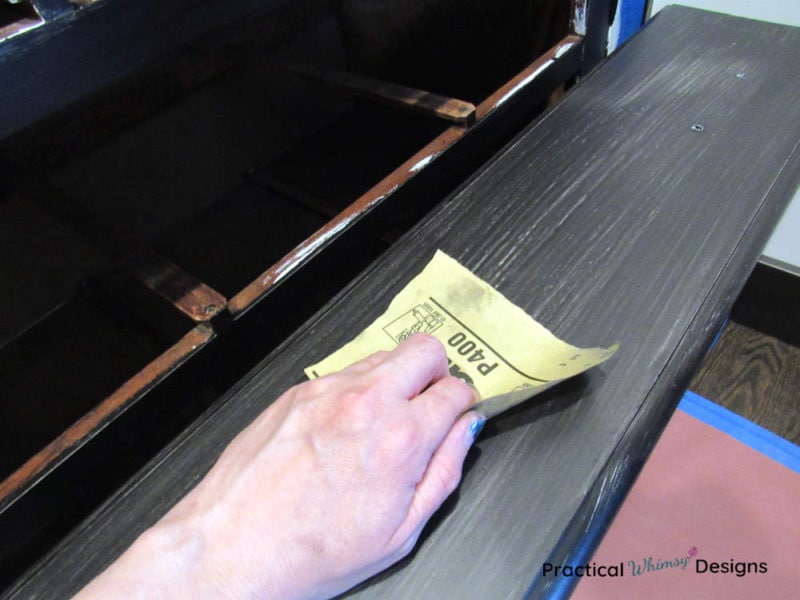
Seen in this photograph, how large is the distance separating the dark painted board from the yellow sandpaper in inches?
0.8

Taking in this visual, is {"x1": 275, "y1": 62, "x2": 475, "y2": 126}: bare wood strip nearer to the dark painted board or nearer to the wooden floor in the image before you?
the dark painted board

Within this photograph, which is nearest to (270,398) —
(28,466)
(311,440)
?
(311,440)

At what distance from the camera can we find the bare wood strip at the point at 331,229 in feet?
2.14

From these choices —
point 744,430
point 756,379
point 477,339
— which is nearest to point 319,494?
point 477,339

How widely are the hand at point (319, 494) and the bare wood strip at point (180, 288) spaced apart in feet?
0.67

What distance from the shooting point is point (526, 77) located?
87 cm

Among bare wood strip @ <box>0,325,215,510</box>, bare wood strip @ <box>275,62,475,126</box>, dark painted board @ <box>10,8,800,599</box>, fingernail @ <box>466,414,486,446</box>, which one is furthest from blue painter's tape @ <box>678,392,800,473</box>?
bare wood strip @ <box>0,325,215,510</box>

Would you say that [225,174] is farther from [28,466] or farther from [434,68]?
[28,466]

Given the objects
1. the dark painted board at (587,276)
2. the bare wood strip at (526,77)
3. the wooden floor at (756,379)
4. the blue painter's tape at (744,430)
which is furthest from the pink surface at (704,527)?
the bare wood strip at (526,77)

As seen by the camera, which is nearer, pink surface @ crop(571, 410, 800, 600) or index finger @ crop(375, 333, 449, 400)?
index finger @ crop(375, 333, 449, 400)

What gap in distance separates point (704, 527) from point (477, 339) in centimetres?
85

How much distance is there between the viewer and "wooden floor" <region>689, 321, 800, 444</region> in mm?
1340

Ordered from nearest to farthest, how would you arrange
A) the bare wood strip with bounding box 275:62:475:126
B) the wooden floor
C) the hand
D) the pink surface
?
the hand, the bare wood strip with bounding box 275:62:475:126, the pink surface, the wooden floor

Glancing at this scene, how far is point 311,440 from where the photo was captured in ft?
1.43
